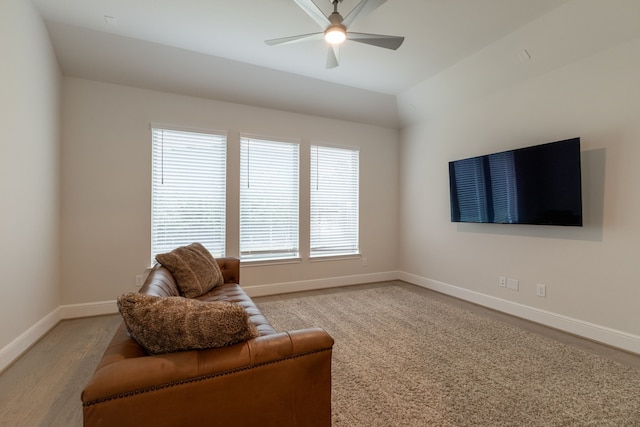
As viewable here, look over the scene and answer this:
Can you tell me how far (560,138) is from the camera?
3.17 m

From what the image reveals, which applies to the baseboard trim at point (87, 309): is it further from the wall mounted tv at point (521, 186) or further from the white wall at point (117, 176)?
the wall mounted tv at point (521, 186)

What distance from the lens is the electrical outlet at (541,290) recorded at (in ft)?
10.8

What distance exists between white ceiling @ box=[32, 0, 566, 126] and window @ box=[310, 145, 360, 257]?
0.91 m

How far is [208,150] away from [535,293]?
4.41 meters

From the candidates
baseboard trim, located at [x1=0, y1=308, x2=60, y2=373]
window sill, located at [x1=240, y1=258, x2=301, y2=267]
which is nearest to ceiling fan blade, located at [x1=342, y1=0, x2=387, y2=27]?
window sill, located at [x1=240, y1=258, x2=301, y2=267]

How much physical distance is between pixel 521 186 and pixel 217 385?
141 inches

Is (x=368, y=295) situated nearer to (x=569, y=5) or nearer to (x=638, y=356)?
(x=638, y=356)

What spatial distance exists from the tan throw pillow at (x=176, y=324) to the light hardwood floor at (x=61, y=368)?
4.04 feet

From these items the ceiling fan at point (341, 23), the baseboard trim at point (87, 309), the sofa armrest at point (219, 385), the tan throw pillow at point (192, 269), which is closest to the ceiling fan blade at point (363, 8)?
the ceiling fan at point (341, 23)

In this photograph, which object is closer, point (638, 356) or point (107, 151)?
point (638, 356)

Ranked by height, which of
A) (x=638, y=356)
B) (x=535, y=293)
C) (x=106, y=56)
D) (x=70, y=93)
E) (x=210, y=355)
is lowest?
(x=638, y=356)

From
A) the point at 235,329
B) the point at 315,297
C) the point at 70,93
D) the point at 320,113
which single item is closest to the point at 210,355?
the point at 235,329

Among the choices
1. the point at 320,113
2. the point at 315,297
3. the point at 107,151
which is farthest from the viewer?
the point at 320,113

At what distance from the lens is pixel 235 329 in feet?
3.97
